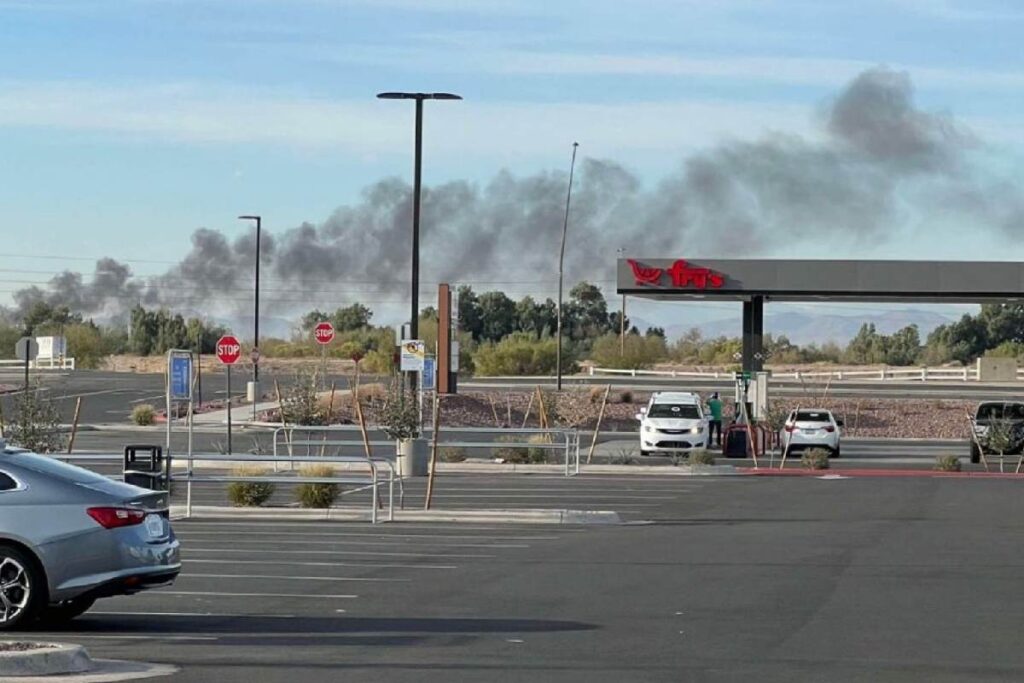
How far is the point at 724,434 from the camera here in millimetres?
45875

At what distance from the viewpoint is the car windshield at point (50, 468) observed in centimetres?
1437

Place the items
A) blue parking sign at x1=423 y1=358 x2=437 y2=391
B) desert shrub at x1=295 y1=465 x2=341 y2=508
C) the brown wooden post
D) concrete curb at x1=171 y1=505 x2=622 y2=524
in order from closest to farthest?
concrete curb at x1=171 y1=505 x2=622 y2=524 < desert shrub at x1=295 y1=465 x2=341 y2=508 < blue parking sign at x1=423 y1=358 x2=437 y2=391 < the brown wooden post

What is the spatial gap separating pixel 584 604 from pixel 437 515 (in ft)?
33.0

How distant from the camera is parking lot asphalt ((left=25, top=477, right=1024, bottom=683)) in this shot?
12664mm

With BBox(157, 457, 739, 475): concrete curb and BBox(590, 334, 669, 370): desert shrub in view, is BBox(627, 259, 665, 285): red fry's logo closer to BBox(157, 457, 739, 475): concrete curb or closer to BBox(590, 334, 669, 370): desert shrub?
BBox(157, 457, 739, 475): concrete curb

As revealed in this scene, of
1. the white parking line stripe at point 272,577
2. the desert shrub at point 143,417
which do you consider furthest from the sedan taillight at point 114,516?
the desert shrub at point 143,417

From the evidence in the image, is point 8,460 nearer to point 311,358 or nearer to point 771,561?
point 771,561

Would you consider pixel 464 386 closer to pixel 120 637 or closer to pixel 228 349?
pixel 228 349

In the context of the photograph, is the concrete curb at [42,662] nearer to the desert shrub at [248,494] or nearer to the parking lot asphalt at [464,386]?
the desert shrub at [248,494]

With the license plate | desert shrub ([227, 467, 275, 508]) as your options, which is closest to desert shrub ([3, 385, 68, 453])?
desert shrub ([227, 467, 275, 508])

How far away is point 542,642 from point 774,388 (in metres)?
68.6

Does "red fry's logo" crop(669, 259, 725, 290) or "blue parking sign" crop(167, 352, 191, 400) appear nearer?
"blue parking sign" crop(167, 352, 191, 400)

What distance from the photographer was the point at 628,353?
108812 millimetres

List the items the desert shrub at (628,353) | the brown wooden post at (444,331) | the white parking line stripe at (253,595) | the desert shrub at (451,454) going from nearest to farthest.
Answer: the white parking line stripe at (253,595) → the desert shrub at (451,454) → the brown wooden post at (444,331) → the desert shrub at (628,353)
